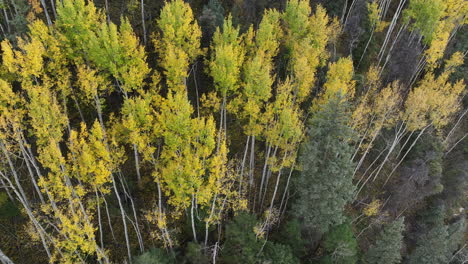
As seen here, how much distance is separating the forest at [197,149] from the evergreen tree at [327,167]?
9 cm

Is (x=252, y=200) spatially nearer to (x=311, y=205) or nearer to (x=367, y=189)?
(x=311, y=205)

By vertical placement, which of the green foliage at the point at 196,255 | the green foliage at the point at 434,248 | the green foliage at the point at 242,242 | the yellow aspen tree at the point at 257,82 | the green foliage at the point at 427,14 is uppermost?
the green foliage at the point at 427,14

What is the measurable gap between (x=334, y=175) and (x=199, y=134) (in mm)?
8854

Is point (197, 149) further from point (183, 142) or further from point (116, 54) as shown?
point (116, 54)

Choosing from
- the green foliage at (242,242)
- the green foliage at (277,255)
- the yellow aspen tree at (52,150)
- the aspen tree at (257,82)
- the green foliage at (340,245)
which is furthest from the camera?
the aspen tree at (257,82)

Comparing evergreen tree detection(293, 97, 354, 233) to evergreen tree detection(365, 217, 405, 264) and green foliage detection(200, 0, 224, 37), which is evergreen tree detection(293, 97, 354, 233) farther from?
green foliage detection(200, 0, 224, 37)

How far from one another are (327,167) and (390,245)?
8.33 m

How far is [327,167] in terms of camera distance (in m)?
18.5

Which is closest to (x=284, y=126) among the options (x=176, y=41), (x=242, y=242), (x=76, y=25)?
(x=242, y=242)

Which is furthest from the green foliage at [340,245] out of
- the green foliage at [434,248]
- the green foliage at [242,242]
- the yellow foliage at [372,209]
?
the green foliage at [434,248]

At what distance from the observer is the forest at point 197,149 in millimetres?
16625

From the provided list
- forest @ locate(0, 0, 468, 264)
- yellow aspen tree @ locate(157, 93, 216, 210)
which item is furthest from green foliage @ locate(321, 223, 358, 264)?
yellow aspen tree @ locate(157, 93, 216, 210)

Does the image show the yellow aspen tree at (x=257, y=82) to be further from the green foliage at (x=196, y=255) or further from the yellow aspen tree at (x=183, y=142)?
the green foliage at (x=196, y=255)

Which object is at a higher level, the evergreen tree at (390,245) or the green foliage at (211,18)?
the green foliage at (211,18)
